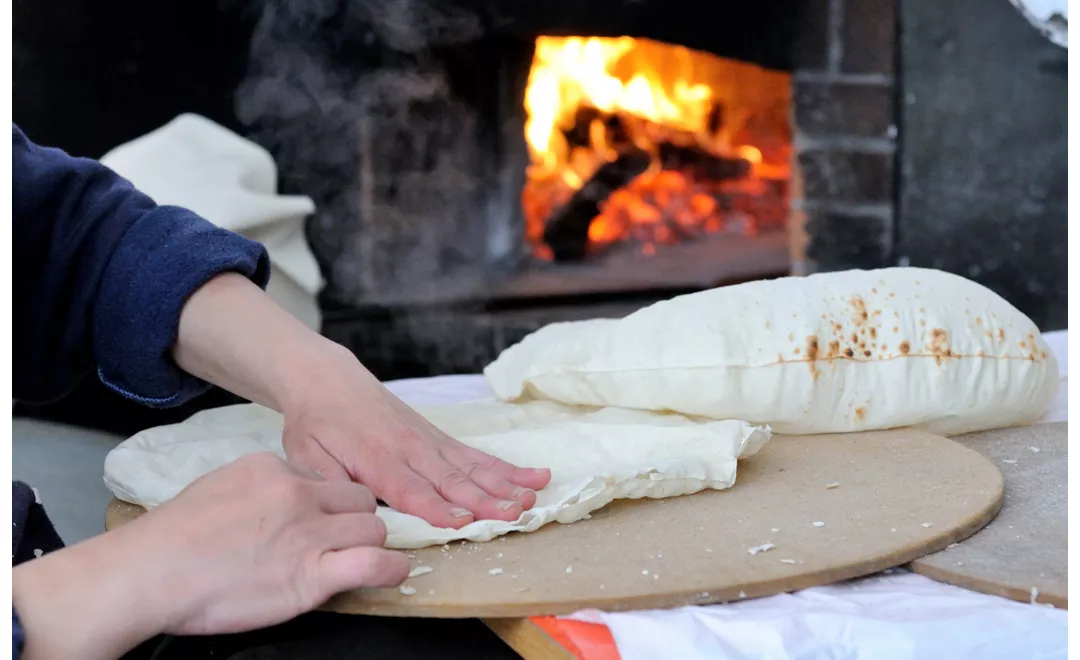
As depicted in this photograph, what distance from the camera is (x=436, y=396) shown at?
1.14m

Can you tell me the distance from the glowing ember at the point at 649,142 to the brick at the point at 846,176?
159 millimetres

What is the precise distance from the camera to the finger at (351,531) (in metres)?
0.62

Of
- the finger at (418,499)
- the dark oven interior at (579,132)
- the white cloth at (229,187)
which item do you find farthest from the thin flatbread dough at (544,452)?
the dark oven interior at (579,132)

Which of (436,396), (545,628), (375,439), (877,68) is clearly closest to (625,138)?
(877,68)

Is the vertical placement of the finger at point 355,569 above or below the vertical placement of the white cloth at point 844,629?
above

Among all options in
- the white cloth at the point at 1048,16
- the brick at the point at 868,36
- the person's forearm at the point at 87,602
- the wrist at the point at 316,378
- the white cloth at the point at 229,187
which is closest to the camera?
the person's forearm at the point at 87,602

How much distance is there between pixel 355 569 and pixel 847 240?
5.47 ft

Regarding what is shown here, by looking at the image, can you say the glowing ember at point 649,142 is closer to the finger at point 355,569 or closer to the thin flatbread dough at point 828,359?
the thin flatbread dough at point 828,359

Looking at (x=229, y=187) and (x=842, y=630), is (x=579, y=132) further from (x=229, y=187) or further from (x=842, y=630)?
(x=842, y=630)

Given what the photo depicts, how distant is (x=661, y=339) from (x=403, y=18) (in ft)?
4.10

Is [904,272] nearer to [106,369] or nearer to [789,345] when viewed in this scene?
[789,345]

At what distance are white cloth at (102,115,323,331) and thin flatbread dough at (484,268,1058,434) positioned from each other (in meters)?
0.80

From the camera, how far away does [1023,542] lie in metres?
0.69

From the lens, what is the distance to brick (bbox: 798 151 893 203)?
80.2 inches
